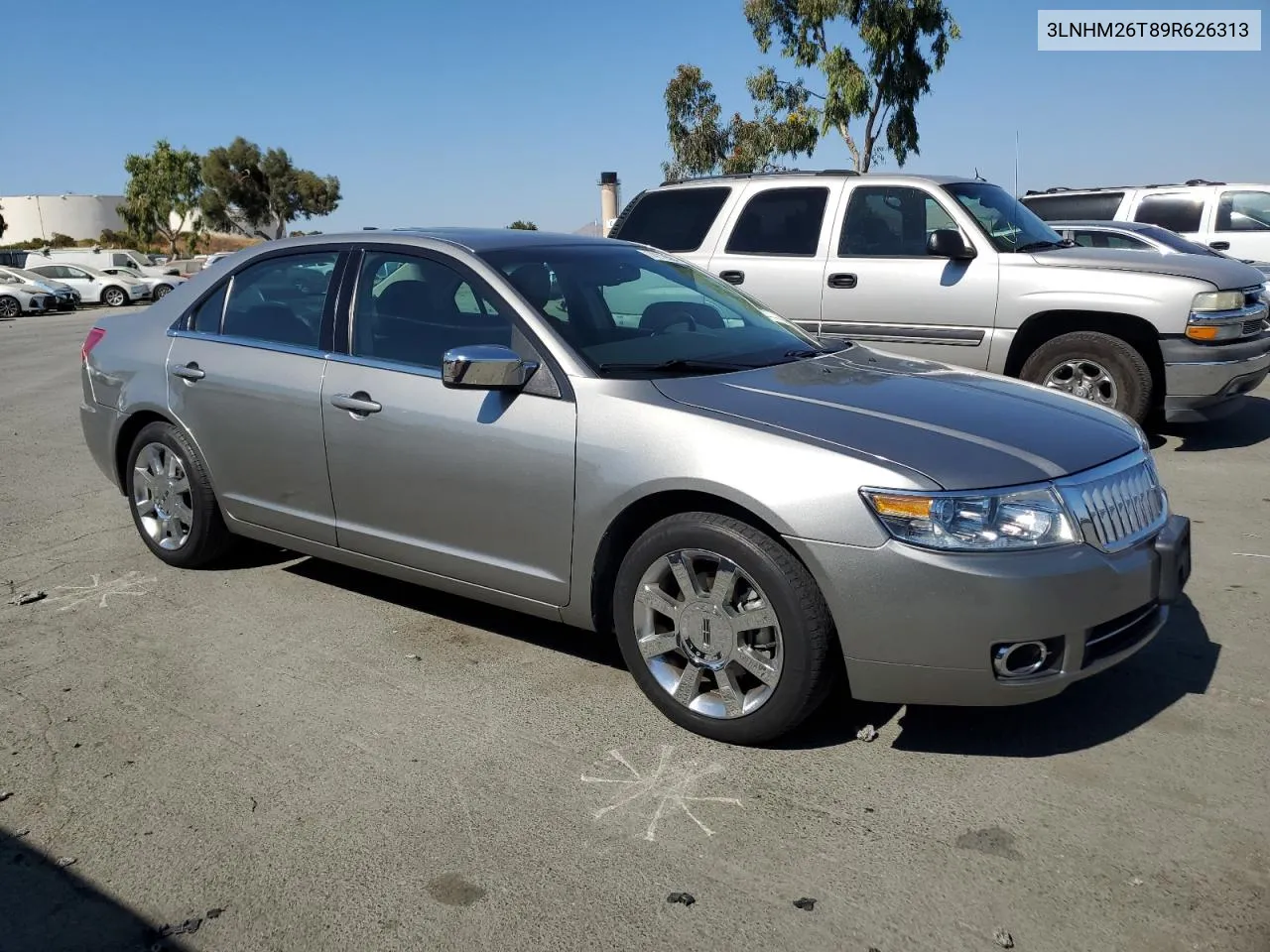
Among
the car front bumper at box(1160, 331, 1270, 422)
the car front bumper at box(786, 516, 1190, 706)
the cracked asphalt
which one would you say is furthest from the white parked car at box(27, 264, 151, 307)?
the car front bumper at box(786, 516, 1190, 706)

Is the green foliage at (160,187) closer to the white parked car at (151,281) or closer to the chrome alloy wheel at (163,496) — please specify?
the white parked car at (151,281)

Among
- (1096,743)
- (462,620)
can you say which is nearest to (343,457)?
(462,620)

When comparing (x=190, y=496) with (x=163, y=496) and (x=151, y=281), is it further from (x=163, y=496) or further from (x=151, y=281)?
(x=151, y=281)

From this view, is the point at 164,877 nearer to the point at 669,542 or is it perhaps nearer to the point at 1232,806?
the point at 669,542

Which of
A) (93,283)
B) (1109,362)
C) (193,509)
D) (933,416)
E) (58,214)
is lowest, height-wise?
(193,509)

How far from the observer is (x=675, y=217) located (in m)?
9.28

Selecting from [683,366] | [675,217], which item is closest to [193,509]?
[683,366]

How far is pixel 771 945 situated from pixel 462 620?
246 centimetres

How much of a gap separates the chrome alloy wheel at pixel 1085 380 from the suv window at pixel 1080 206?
7.53 m

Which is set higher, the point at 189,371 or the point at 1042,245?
the point at 1042,245

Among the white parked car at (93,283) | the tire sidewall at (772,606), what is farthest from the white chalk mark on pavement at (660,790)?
the white parked car at (93,283)

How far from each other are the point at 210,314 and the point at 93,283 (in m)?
37.9

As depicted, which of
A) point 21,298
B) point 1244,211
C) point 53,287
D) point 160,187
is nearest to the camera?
point 1244,211

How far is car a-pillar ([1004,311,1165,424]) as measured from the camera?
7.76m
